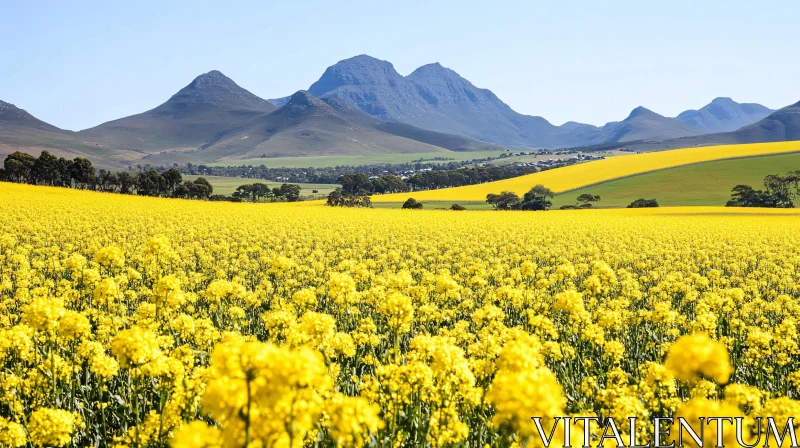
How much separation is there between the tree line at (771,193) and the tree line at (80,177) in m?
99.6

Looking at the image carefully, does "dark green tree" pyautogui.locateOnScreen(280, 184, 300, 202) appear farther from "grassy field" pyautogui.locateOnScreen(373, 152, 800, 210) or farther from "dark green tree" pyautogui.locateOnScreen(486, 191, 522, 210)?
"dark green tree" pyautogui.locateOnScreen(486, 191, 522, 210)

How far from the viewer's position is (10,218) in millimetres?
32125

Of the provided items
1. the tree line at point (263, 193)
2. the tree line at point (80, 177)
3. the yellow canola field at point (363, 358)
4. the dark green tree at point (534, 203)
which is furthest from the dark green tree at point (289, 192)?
the yellow canola field at point (363, 358)

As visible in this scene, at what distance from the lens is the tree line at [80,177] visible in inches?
3871

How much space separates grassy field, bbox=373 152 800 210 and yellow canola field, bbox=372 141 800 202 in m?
4.21

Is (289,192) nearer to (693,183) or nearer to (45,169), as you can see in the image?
(45,169)

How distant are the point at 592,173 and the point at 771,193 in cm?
3941

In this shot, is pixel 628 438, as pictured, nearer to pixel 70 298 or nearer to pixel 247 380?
pixel 247 380

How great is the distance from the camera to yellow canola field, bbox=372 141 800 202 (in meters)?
108

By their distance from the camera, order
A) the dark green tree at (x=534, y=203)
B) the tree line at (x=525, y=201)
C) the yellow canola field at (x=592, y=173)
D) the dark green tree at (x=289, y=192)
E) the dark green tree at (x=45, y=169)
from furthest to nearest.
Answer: the dark green tree at (x=289, y=192) < the yellow canola field at (x=592, y=173) < the dark green tree at (x=45, y=169) < the tree line at (x=525, y=201) < the dark green tree at (x=534, y=203)

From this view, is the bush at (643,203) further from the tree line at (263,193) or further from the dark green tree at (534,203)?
the tree line at (263,193)

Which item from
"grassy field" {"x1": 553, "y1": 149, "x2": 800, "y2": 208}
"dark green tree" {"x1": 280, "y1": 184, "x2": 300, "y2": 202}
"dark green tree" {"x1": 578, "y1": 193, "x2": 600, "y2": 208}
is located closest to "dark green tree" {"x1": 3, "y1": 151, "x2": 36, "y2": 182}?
"dark green tree" {"x1": 280, "y1": 184, "x2": 300, "y2": 202}

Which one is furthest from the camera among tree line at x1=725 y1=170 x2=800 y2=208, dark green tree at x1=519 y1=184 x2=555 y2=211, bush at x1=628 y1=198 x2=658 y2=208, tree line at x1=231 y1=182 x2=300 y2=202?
tree line at x1=231 y1=182 x2=300 y2=202

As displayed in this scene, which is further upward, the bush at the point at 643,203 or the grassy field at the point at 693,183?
the grassy field at the point at 693,183
